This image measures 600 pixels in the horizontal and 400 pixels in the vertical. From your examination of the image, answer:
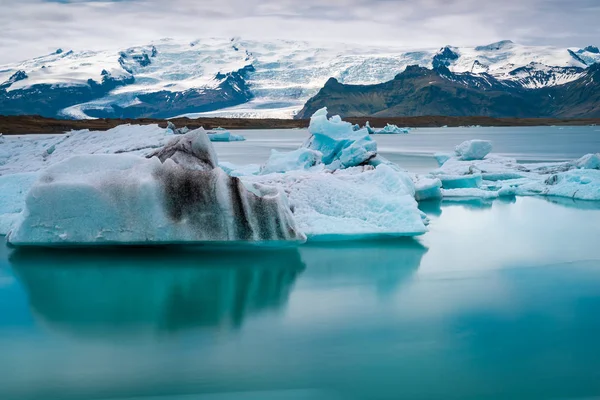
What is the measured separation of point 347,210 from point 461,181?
6.68 meters

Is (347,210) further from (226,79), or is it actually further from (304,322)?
(226,79)

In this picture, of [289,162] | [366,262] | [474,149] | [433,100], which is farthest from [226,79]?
[366,262]

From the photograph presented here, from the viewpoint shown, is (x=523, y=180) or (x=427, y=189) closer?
(x=427, y=189)

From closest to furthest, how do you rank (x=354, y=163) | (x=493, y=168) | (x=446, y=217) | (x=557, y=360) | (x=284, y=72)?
(x=557, y=360), (x=446, y=217), (x=354, y=163), (x=493, y=168), (x=284, y=72)

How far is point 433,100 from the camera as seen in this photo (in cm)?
14588

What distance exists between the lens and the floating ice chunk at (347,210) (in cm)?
759

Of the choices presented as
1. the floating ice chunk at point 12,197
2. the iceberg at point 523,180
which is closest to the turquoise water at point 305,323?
the floating ice chunk at point 12,197

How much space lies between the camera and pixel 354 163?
1430cm

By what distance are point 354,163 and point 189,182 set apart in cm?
825

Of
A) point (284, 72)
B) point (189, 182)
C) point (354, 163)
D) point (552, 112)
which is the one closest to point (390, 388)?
point (189, 182)

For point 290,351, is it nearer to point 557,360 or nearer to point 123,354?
point 123,354

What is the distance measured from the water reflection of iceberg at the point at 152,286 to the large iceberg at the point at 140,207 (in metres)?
0.30

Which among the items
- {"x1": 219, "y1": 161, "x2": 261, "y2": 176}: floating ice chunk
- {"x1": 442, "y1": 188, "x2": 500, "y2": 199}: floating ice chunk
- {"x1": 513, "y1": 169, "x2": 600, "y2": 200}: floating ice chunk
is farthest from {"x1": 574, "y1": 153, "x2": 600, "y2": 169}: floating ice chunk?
{"x1": 219, "y1": 161, "x2": 261, "y2": 176}: floating ice chunk

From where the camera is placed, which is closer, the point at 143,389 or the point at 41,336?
the point at 143,389
